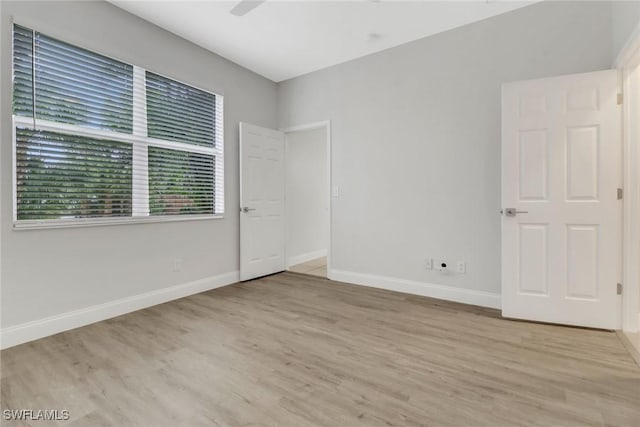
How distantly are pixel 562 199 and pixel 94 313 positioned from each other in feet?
13.7

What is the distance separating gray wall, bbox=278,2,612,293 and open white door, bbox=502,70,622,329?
310mm

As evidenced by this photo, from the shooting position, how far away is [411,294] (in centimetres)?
346

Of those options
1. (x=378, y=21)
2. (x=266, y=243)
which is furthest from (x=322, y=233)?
(x=378, y=21)

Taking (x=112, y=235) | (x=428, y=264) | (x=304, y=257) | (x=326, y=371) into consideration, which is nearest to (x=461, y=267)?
(x=428, y=264)

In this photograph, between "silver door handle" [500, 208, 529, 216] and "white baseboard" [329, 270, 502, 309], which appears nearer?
"silver door handle" [500, 208, 529, 216]

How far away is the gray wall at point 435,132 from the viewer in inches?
109

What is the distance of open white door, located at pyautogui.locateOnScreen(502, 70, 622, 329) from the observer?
7.92ft

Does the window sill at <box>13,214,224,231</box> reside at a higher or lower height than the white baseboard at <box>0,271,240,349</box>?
higher

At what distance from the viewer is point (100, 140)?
2.72 m

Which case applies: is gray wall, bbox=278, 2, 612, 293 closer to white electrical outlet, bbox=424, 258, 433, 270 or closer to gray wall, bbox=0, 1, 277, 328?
white electrical outlet, bbox=424, 258, 433, 270

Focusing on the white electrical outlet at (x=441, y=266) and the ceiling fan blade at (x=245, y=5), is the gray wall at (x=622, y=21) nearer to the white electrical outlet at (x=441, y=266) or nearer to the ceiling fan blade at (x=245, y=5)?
the white electrical outlet at (x=441, y=266)

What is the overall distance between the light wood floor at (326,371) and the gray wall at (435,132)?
81 cm

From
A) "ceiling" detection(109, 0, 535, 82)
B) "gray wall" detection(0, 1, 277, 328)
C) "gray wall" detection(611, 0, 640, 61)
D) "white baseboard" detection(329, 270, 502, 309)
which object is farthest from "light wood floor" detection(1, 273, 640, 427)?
"ceiling" detection(109, 0, 535, 82)

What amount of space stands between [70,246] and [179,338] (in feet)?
4.05
